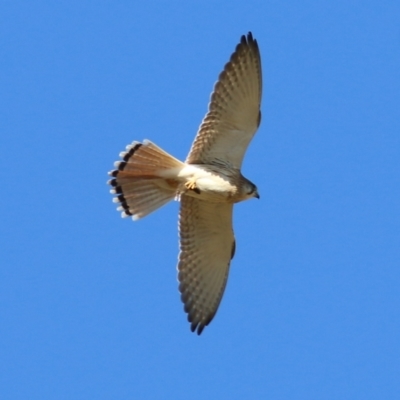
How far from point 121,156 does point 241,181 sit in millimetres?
1148

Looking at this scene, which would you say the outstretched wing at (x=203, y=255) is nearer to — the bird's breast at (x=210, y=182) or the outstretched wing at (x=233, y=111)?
the bird's breast at (x=210, y=182)

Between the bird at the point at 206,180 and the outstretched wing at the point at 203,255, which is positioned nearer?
the bird at the point at 206,180

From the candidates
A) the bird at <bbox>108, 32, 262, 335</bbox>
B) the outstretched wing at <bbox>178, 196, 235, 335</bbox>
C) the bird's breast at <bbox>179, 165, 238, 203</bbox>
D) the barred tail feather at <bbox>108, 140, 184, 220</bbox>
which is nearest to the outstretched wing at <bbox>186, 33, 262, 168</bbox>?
the bird at <bbox>108, 32, 262, 335</bbox>

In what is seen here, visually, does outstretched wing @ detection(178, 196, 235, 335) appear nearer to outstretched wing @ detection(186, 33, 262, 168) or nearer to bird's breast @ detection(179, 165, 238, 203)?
bird's breast @ detection(179, 165, 238, 203)

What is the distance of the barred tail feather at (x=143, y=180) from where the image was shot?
35.9ft

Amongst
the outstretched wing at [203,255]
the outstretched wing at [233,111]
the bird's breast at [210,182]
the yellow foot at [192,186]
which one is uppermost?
the outstretched wing at [233,111]

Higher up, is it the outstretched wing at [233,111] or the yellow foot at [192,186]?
the outstretched wing at [233,111]

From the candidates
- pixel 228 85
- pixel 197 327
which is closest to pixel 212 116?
pixel 228 85

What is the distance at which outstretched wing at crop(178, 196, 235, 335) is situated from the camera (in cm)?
1141

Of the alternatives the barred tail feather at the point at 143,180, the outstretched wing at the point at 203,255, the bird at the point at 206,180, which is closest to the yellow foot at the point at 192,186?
the bird at the point at 206,180

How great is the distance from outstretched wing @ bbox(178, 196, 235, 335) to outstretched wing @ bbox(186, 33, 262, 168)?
23.1 inches

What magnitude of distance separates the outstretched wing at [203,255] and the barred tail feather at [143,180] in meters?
0.33

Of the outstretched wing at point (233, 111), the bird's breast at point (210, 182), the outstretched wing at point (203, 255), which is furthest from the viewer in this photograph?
the outstretched wing at point (203, 255)

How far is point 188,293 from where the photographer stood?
1145 cm
